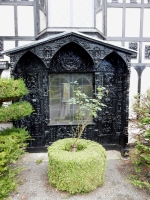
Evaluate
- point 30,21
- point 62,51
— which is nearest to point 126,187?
point 62,51

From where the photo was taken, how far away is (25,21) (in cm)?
504

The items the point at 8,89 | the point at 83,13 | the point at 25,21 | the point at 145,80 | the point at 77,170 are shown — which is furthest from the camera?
the point at 145,80

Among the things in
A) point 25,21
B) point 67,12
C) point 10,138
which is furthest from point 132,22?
point 10,138

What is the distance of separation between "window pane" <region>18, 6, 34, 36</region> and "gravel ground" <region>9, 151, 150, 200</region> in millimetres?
3546

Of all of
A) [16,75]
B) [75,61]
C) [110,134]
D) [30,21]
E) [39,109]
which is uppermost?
[30,21]

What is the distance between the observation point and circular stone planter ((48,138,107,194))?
2943 millimetres

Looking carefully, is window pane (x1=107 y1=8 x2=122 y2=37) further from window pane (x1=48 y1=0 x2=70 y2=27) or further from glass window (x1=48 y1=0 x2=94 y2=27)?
window pane (x1=48 y1=0 x2=70 y2=27)

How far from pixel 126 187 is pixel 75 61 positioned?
2.99m

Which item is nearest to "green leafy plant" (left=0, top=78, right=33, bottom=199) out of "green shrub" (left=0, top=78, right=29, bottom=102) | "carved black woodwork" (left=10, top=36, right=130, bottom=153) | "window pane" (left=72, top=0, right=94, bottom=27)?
"green shrub" (left=0, top=78, right=29, bottom=102)

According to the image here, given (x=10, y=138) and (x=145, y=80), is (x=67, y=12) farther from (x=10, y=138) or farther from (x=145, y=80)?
(x=10, y=138)

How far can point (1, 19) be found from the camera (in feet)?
16.4

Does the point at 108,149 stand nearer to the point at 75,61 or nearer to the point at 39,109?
the point at 39,109

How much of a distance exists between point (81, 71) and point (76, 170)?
250cm

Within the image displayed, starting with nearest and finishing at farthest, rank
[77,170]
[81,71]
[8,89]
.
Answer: [77,170] → [8,89] → [81,71]
